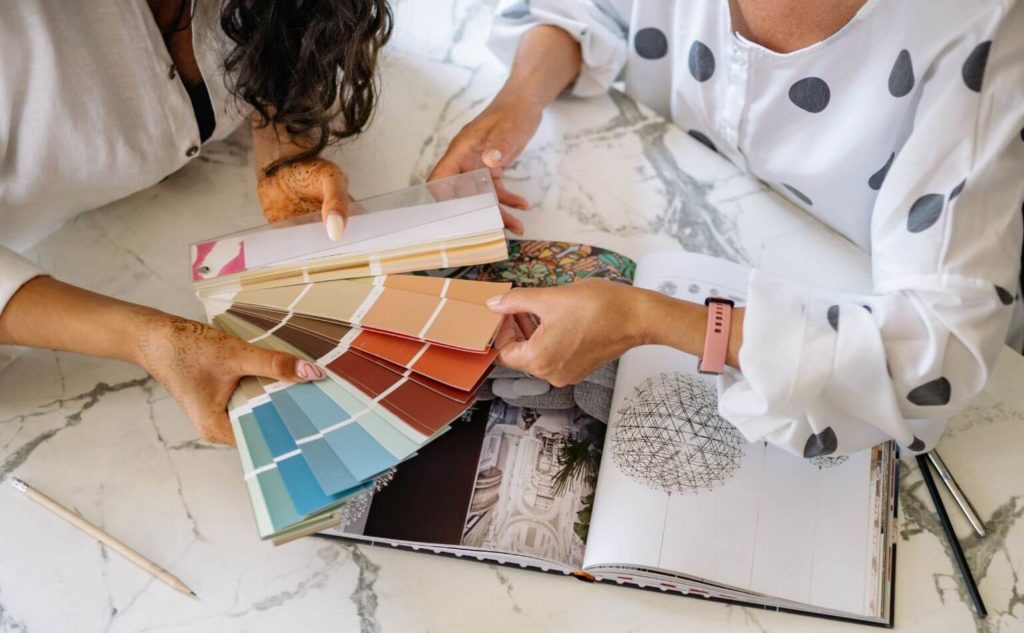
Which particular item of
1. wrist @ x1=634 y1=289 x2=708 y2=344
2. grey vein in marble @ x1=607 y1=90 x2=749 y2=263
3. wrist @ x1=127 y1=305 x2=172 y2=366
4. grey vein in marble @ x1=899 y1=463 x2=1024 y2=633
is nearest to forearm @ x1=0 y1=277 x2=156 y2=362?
wrist @ x1=127 y1=305 x2=172 y2=366

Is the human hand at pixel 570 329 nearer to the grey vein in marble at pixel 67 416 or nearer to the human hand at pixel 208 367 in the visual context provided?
the human hand at pixel 208 367

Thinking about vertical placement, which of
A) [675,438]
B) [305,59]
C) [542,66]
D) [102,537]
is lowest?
[102,537]

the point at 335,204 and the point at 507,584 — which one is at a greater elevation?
the point at 335,204

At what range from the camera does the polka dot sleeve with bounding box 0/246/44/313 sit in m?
0.95

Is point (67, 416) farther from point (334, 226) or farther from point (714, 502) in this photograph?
point (714, 502)

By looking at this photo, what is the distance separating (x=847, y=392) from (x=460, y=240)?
1.47ft

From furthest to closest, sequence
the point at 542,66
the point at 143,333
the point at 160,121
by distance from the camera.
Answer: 1. the point at 542,66
2. the point at 160,121
3. the point at 143,333

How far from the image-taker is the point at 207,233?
3.70 feet

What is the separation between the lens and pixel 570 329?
2.93 ft

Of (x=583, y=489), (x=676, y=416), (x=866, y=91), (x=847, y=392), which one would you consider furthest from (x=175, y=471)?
(x=866, y=91)

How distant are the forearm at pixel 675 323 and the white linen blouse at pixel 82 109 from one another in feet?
2.13

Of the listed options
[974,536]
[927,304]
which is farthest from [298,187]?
[974,536]

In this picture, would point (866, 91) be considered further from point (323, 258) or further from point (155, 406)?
point (155, 406)

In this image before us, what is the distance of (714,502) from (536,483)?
18 centimetres
